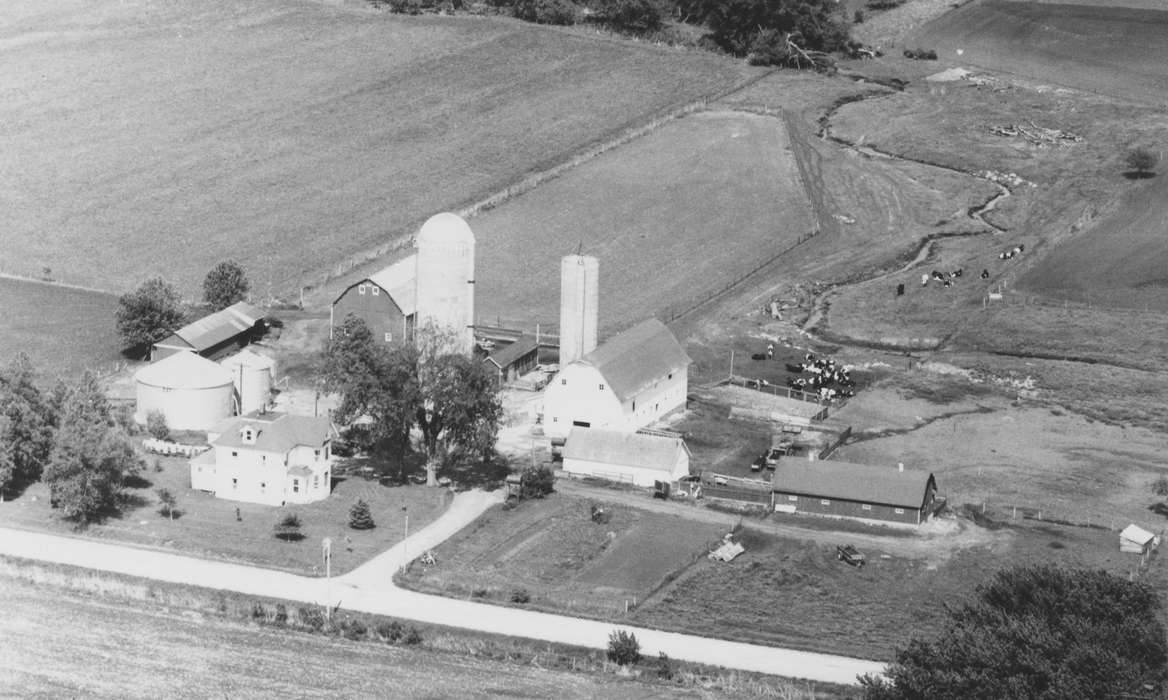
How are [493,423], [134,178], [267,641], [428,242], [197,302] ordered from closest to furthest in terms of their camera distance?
[267,641] < [493,423] < [428,242] < [197,302] < [134,178]

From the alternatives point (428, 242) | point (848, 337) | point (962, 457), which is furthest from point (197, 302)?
point (962, 457)

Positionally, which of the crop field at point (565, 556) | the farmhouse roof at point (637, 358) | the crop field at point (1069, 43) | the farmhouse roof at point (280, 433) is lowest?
the crop field at point (565, 556)

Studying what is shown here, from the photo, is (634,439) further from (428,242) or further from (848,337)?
(848,337)

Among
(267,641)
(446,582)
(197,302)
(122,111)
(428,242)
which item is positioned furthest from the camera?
(122,111)

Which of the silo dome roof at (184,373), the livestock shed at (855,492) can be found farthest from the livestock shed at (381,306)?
the livestock shed at (855,492)

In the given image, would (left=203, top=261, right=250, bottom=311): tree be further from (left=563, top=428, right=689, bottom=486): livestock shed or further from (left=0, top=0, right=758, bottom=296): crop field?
(left=563, top=428, right=689, bottom=486): livestock shed

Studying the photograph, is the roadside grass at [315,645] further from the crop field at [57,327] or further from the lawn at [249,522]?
the crop field at [57,327]
